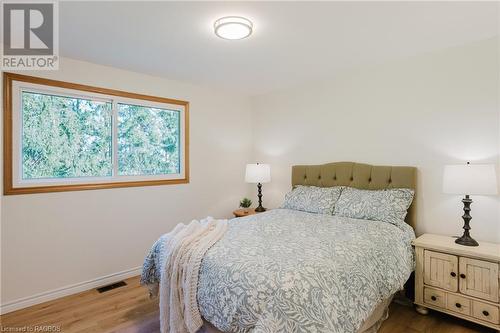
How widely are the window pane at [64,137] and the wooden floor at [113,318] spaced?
122 cm

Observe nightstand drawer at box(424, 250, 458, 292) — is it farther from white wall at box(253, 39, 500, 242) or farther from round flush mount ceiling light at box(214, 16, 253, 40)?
round flush mount ceiling light at box(214, 16, 253, 40)

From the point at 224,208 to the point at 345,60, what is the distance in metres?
2.51

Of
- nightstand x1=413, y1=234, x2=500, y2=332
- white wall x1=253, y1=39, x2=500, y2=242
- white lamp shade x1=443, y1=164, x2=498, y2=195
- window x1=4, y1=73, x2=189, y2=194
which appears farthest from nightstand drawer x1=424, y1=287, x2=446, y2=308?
window x1=4, y1=73, x2=189, y2=194

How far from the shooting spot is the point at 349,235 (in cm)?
213

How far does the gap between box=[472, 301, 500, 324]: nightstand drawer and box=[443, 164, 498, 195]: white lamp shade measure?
832mm

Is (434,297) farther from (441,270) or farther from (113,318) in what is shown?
(113,318)

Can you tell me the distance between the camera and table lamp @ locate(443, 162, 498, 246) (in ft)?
6.92

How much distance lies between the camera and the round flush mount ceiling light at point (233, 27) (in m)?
1.98


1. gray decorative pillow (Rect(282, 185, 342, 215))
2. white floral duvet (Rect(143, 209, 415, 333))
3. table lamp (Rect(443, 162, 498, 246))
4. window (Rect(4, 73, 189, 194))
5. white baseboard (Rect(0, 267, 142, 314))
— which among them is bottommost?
white baseboard (Rect(0, 267, 142, 314))

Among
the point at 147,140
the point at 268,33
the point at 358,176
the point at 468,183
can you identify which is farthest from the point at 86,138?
the point at 468,183

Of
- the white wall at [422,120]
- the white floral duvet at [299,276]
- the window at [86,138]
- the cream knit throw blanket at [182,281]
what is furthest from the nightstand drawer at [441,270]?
the window at [86,138]

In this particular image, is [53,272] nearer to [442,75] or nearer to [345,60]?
[345,60]

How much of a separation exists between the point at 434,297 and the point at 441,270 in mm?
240

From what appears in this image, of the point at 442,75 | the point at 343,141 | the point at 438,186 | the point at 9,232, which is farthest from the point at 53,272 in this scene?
the point at 442,75
